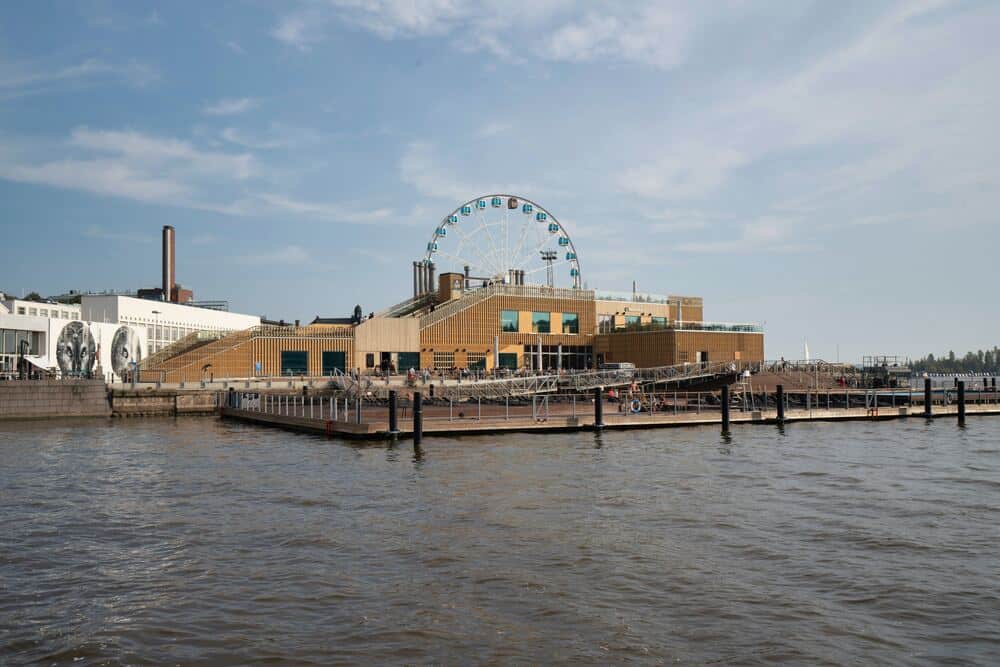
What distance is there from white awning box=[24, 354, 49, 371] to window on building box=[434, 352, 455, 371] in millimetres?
31332

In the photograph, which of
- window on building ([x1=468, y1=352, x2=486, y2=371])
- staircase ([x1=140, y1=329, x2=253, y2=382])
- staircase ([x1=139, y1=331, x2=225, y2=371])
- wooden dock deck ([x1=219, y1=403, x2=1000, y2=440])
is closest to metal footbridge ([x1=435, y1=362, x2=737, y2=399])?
window on building ([x1=468, y1=352, x2=486, y2=371])

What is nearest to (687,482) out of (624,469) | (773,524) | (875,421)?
(624,469)

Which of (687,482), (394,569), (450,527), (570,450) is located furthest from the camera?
(570,450)

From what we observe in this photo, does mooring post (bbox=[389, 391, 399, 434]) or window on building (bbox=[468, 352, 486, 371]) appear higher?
window on building (bbox=[468, 352, 486, 371])

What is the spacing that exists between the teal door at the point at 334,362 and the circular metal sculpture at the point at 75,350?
17.9 meters

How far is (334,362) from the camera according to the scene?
73.2 m

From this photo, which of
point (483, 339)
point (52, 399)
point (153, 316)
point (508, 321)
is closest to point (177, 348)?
point (153, 316)

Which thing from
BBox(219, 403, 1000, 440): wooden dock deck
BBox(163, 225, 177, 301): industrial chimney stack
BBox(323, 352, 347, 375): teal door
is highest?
BBox(163, 225, 177, 301): industrial chimney stack

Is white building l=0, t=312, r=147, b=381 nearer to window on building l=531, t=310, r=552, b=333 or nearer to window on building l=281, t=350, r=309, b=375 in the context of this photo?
window on building l=281, t=350, r=309, b=375

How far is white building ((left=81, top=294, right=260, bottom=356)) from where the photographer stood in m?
68.2

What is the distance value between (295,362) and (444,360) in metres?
13.9

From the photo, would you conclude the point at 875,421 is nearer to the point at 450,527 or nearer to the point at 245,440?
the point at 245,440

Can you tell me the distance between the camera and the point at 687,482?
2609 centimetres

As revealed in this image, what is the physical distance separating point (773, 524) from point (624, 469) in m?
9.12
